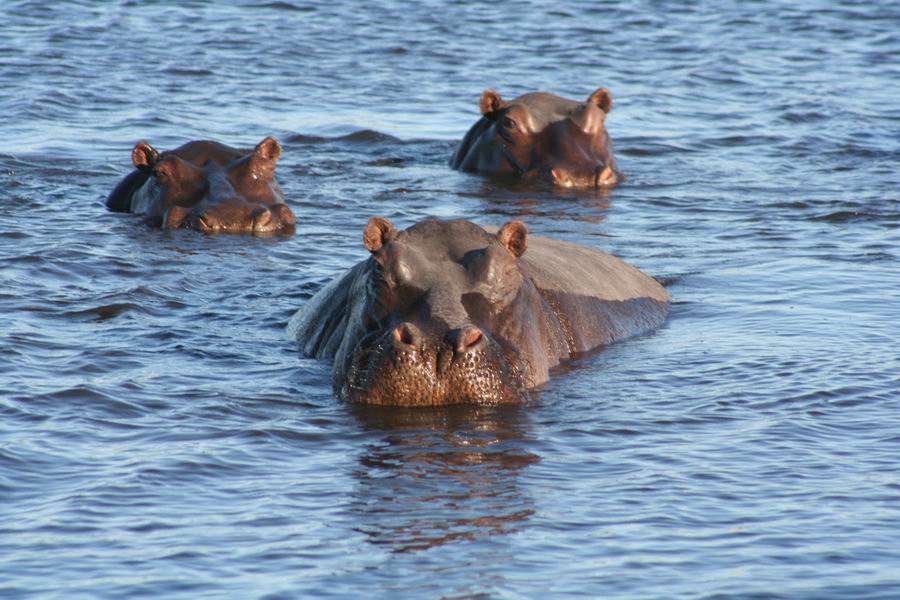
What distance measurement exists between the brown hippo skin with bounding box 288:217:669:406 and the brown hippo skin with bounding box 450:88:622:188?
733 centimetres

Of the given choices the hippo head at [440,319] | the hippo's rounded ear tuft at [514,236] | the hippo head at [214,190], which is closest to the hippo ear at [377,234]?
the hippo head at [440,319]

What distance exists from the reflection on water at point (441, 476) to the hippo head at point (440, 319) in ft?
0.36

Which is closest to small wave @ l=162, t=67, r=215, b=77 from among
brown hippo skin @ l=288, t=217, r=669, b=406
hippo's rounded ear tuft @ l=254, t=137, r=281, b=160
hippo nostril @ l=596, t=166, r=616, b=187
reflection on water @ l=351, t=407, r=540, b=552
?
hippo nostril @ l=596, t=166, r=616, b=187

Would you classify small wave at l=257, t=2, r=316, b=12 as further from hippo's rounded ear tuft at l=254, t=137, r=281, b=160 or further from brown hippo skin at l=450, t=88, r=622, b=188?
hippo's rounded ear tuft at l=254, t=137, r=281, b=160

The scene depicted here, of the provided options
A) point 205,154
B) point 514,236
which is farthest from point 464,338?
point 205,154

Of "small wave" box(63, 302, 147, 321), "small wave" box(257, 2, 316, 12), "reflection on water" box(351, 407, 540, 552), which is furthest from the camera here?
"small wave" box(257, 2, 316, 12)

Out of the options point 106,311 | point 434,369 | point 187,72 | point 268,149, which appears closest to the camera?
point 434,369

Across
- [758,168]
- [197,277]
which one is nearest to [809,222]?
[758,168]

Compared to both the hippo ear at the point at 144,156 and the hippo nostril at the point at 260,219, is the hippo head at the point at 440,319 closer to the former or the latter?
the hippo nostril at the point at 260,219

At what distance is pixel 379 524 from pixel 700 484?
1.62 m

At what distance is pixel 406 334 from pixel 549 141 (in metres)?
9.49

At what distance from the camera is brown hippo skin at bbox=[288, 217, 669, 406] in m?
8.55

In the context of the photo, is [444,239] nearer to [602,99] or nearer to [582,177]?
[582,177]

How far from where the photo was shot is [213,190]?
14750 millimetres
